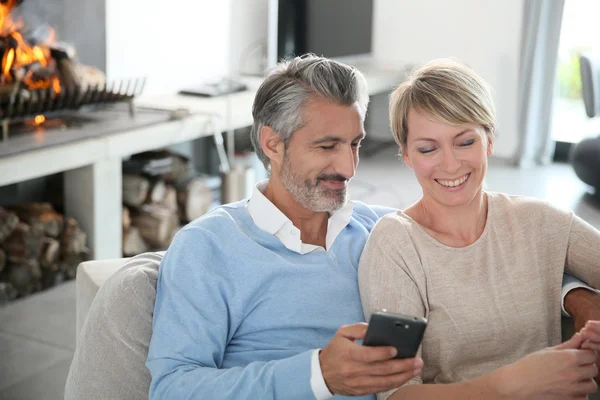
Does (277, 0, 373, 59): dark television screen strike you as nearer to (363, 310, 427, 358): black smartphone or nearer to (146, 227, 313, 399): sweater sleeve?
(146, 227, 313, 399): sweater sleeve

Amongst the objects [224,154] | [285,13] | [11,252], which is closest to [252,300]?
[11,252]

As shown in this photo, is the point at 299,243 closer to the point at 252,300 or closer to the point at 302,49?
the point at 252,300

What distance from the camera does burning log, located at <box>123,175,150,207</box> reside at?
12.8 ft

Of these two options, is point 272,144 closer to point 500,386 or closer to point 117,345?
point 117,345

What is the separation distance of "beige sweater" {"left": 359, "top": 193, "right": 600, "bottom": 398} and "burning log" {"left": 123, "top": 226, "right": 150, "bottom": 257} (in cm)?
237

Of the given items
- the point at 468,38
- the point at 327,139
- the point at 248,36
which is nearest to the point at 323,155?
the point at 327,139

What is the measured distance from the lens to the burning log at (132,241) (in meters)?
3.86

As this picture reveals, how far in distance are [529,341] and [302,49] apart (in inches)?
161

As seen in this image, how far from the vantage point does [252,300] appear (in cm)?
159

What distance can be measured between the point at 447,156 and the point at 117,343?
2.35 feet

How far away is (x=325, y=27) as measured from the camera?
567 centimetres

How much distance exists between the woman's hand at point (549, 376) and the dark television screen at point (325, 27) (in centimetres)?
394

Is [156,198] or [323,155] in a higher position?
[323,155]

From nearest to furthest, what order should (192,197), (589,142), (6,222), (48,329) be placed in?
1. (48,329)
2. (6,222)
3. (192,197)
4. (589,142)
